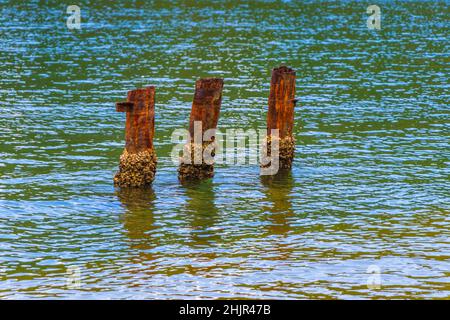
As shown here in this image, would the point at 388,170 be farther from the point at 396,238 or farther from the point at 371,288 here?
the point at 371,288

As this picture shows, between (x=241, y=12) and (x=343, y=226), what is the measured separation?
72.2 m

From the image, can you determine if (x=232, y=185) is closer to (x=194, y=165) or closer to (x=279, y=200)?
(x=194, y=165)

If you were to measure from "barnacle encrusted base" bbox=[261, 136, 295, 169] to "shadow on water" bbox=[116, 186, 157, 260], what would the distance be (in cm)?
Answer: 459

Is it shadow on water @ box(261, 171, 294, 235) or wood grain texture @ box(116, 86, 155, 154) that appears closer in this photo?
shadow on water @ box(261, 171, 294, 235)

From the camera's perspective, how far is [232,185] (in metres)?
33.2

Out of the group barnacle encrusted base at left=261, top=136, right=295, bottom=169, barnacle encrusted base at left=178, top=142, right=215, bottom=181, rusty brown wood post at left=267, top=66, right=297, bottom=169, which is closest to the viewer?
barnacle encrusted base at left=178, top=142, right=215, bottom=181

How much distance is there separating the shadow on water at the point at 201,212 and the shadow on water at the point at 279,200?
170cm

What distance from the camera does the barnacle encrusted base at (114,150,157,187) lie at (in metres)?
30.9

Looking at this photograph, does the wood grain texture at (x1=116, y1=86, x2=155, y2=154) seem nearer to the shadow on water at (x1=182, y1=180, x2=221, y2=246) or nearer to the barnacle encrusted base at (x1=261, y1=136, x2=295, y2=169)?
the shadow on water at (x1=182, y1=180, x2=221, y2=246)

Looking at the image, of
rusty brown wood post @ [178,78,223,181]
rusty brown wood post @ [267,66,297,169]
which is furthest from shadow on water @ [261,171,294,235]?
rusty brown wood post @ [178,78,223,181]

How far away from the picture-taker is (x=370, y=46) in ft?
240

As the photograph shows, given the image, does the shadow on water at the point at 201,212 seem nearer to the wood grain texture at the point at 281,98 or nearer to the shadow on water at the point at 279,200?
the shadow on water at the point at 279,200

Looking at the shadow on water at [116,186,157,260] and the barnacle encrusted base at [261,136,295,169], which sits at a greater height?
the barnacle encrusted base at [261,136,295,169]

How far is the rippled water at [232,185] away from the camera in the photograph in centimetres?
2419
